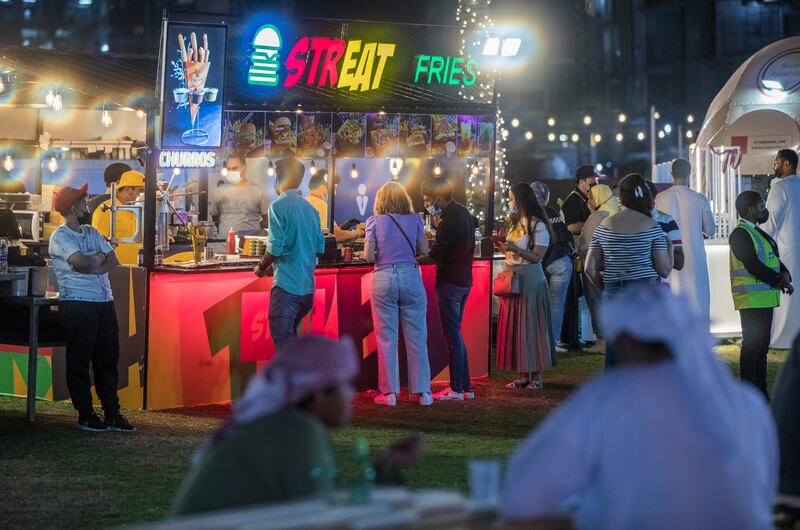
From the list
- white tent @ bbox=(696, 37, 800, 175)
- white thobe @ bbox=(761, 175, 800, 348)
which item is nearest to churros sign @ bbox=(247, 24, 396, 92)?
white thobe @ bbox=(761, 175, 800, 348)

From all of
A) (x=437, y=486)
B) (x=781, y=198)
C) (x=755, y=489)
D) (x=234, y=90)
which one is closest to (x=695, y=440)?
(x=755, y=489)

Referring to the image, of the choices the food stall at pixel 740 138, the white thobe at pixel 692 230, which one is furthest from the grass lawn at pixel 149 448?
the food stall at pixel 740 138

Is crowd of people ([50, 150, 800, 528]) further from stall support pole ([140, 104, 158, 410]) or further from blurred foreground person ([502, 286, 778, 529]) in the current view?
stall support pole ([140, 104, 158, 410])

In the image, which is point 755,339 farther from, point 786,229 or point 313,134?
point 313,134

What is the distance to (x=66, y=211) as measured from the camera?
8938 millimetres

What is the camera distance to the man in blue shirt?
978 centimetres

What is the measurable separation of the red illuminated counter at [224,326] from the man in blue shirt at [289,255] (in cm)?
57

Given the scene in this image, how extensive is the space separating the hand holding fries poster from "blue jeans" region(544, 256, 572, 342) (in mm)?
4834

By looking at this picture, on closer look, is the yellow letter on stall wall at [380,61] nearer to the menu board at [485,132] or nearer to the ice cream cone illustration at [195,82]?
the menu board at [485,132]

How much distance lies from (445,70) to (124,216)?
11.3 ft

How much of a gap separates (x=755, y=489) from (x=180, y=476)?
5071 mm

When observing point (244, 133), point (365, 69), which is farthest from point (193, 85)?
point (365, 69)

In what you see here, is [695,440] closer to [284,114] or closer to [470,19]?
[284,114]

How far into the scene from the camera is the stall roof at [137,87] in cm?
980
